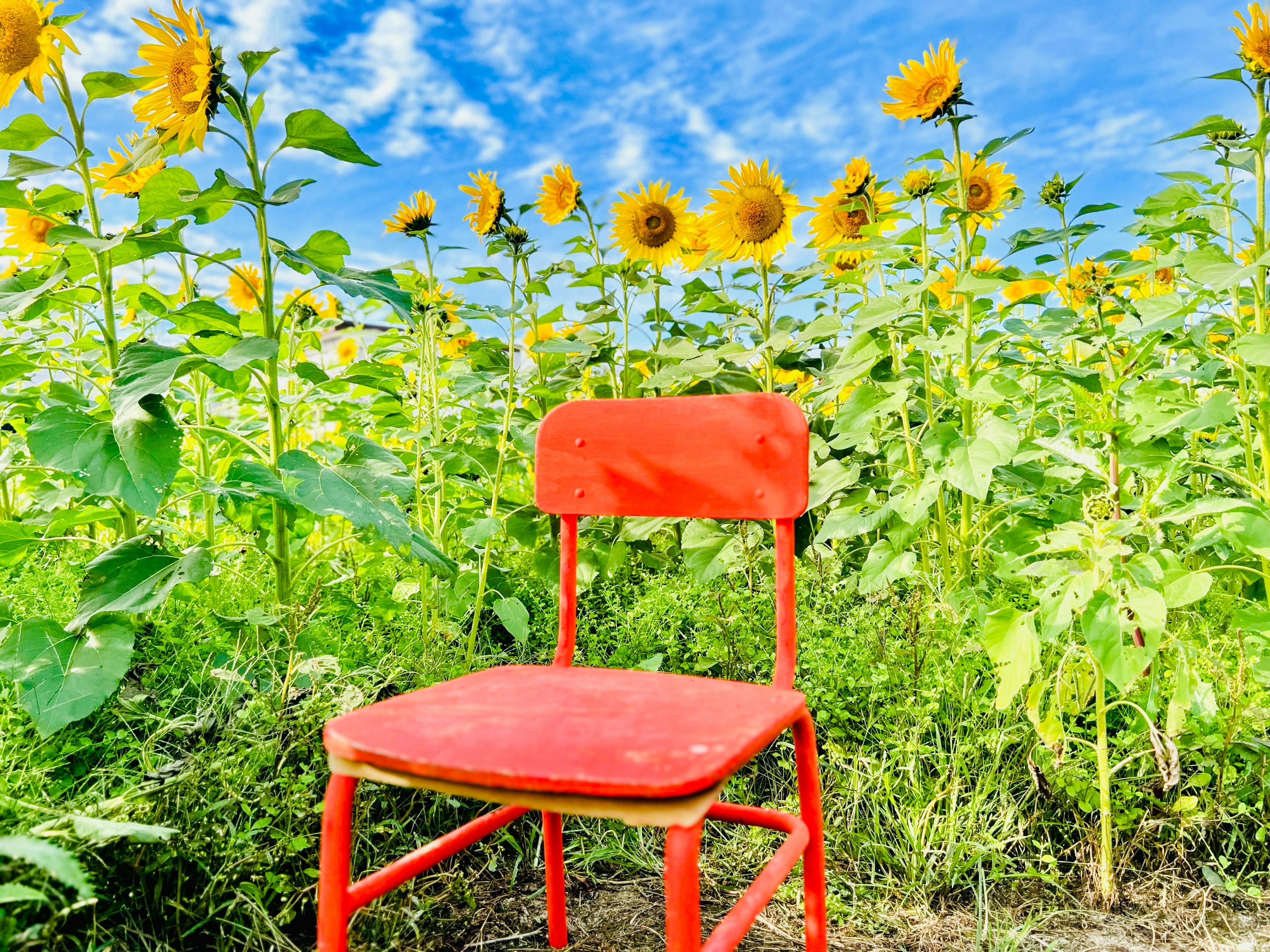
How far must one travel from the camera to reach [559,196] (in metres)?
2.54

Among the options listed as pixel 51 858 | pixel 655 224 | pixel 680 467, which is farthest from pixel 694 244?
pixel 51 858

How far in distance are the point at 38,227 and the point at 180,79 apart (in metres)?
1.11

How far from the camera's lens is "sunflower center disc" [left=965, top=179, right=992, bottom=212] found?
7.42 ft

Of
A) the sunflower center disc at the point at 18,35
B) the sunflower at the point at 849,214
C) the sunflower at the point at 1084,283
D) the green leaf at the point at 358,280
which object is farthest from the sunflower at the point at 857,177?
the sunflower center disc at the point at 18,35

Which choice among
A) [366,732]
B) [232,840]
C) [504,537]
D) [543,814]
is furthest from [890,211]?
[232,840]

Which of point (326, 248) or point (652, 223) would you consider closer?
point (326, 248)

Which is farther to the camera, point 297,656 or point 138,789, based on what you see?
point 297,656

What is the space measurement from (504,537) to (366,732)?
1.76 meters

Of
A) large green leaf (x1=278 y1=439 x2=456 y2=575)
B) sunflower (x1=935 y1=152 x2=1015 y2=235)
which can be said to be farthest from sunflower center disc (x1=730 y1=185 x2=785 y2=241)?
large green leaf (x1=278 y1=439 x2=456 y2=575)

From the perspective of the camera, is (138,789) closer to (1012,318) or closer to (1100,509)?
(1100,509)

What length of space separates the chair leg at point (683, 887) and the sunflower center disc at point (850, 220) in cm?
199

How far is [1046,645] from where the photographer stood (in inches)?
70.6

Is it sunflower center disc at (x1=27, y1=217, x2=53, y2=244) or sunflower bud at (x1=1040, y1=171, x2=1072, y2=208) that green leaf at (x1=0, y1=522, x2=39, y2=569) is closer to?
sunflower center disc at (x1=27, y1=217, x2=53, y2=244)

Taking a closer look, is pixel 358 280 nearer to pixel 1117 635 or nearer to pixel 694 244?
pixel 694 244
